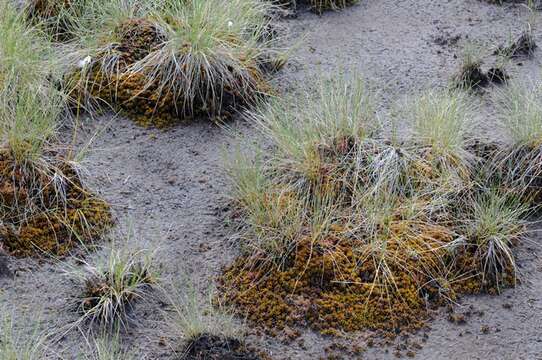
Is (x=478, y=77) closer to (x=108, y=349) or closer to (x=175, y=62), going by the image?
(x=175, y=62)

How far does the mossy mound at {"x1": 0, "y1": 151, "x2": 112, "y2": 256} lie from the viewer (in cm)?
515

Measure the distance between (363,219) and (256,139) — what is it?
3.70 feet

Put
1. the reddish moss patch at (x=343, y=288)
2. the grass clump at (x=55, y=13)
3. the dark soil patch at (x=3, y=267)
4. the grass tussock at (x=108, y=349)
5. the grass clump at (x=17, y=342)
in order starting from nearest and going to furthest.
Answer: the grass clump at (x=17, y=342) < the grass tussock at (x=108, y=349) < the reddish moss patch at (x=343, y=288) < the dark soil patch at (x=3, y=267) < the grass clump at (x=55, y=13)

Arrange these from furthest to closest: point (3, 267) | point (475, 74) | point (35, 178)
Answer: point (475, 74)
point (35, 178)
point (3, 267)

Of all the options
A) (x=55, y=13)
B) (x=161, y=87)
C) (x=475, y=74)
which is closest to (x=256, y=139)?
(x=161, y=87)

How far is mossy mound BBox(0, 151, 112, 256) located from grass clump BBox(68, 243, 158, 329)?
27 centimetres

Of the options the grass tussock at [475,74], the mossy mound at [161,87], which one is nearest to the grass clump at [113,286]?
the mossy mound at [161,87]

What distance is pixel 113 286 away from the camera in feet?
15.8

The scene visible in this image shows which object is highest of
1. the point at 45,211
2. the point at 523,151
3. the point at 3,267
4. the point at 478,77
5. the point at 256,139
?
the point at 478,77

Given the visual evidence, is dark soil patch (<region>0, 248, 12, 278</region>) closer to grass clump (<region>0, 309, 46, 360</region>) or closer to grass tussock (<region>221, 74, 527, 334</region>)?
grass clump (<region>0, 309, 46, 360</region>)

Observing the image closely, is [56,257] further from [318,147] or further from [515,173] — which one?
[515,173]

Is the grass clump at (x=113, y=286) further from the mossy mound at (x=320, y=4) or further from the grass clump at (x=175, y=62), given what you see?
the mossy mound at (x=320, y=4)

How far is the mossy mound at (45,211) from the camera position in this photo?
5.15 m

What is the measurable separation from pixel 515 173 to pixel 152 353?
2.65 m
